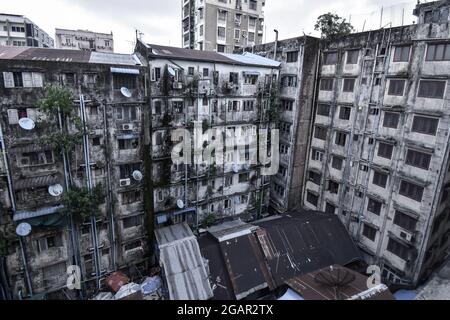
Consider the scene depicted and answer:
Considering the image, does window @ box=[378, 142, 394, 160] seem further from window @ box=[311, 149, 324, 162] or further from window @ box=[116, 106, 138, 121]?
window @ box=[116, 106, 138, 121]

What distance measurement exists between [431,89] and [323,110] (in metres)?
10.3

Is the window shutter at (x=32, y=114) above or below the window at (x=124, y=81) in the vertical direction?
below

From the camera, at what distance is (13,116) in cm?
1819

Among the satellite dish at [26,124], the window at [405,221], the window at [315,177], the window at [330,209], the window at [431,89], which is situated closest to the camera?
the satellite dish at [26,124]

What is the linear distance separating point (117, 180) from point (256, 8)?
44.4 metres

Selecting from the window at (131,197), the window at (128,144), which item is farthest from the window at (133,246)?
the window at (128,144)

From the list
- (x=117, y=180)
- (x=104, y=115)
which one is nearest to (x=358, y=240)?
(x=117, y=180)

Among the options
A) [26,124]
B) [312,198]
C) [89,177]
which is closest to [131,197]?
[89,177]

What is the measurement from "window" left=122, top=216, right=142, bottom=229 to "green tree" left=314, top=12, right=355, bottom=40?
29.3 m

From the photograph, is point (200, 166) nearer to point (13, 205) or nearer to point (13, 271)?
point (13, 205)

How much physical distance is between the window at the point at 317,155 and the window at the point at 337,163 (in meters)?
1.61

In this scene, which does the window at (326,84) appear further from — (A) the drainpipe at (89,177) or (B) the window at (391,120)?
(A) the drainpipe at (89,177)

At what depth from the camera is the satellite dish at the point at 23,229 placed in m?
19.3

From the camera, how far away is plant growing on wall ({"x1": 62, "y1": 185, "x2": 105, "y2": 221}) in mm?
20500
